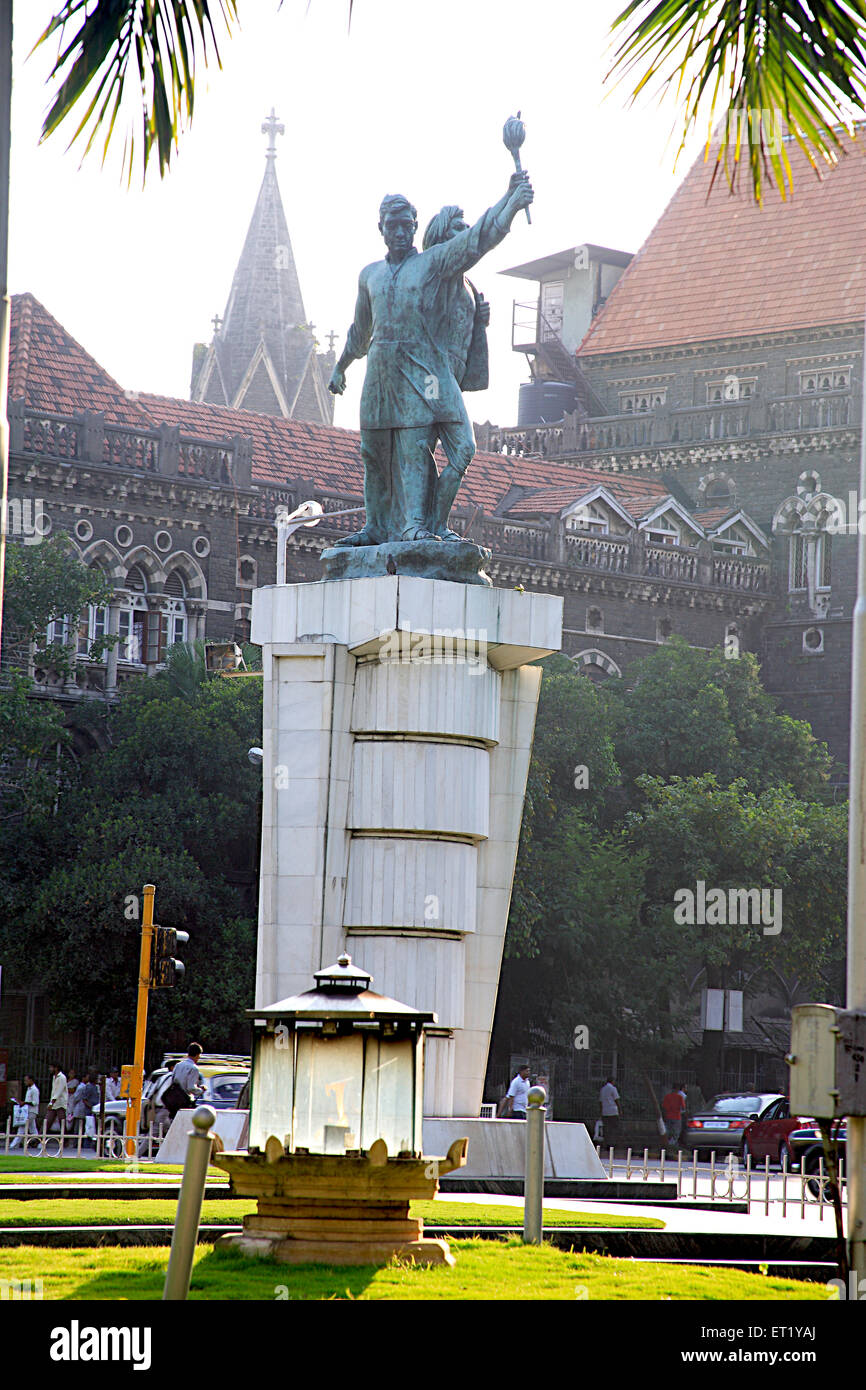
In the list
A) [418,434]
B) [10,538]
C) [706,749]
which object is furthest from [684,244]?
[418,434]

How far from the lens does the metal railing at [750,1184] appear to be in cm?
2020

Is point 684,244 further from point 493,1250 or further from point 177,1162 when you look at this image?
point 493,1250

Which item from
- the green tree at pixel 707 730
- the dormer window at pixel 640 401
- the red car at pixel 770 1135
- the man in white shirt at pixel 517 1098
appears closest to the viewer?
the man in white shirt at pixel 517 1098

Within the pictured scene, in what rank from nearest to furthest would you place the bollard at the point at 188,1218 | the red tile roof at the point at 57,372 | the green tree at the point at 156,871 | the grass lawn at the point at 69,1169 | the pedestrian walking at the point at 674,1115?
the bollard at the point at 188,1218, the grass lawn at the point at 69,1169, the green tree at the point at 156,871, the pedestrian walking at the point at 674,1115, the red tile roof at the point at 57,372

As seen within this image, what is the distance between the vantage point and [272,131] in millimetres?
92188

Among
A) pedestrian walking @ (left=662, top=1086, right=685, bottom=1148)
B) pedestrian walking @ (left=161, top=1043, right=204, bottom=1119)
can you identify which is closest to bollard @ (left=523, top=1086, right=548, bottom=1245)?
pedestrian walking @ (left=161, top=1043, right=204, bottom=1119)

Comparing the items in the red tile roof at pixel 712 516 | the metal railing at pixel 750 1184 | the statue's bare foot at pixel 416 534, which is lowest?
the metal railing at pixel 750 1184

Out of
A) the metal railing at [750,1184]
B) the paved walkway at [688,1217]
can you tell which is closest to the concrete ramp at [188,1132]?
the paved walkway at [688,1217]

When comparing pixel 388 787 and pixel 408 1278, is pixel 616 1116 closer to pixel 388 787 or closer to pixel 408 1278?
pixel 388 787

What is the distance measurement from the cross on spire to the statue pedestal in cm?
7539

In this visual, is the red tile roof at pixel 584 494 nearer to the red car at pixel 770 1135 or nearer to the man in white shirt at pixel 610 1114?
the man in white shirt at pixel 610 1114

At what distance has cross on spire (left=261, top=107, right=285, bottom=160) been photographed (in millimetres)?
91500

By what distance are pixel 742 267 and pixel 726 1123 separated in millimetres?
45500

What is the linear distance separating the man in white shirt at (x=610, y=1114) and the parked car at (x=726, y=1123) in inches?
277
